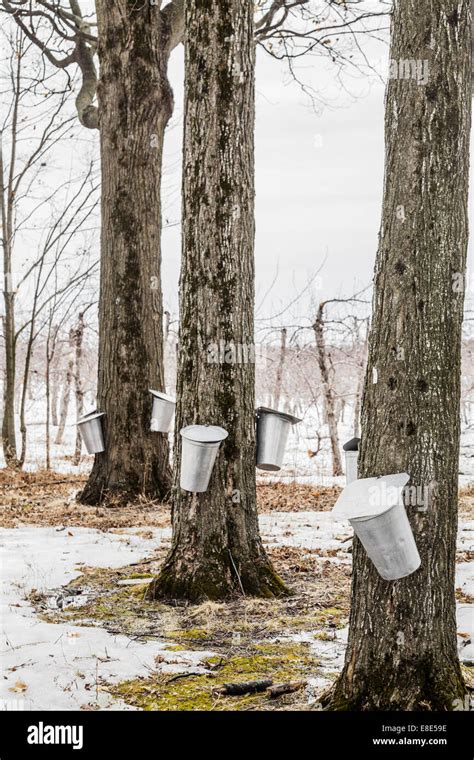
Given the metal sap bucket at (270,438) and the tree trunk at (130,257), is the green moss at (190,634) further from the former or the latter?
the tree trunk at (130,257)

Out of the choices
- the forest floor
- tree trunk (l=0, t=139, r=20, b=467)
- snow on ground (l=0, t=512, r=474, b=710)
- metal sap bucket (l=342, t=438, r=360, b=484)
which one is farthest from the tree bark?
metal sap bucket (l=342, t=438, r=360, b=484)

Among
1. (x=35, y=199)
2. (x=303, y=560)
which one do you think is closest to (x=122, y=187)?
(x=303, y=560)

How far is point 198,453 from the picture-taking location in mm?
4430

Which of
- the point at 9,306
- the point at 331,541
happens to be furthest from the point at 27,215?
the point at 331,541

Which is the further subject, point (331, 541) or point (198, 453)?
point (331, 541)

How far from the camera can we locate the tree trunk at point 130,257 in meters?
7.77

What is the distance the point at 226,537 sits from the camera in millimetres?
4613

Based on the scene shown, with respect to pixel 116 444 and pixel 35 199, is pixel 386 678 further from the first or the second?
pixel 35 199

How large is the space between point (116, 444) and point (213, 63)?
13.7ft

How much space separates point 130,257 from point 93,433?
185cm

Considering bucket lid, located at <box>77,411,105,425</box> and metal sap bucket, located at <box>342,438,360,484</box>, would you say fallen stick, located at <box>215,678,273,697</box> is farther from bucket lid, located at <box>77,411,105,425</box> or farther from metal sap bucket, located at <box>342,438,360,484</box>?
bucket lid, located at <box>77,411,105,425</box>

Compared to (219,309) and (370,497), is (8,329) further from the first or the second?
(370,497)

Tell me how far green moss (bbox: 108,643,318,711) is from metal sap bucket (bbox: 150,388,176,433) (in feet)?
12.4

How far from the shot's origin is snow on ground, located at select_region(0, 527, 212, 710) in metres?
3.07
